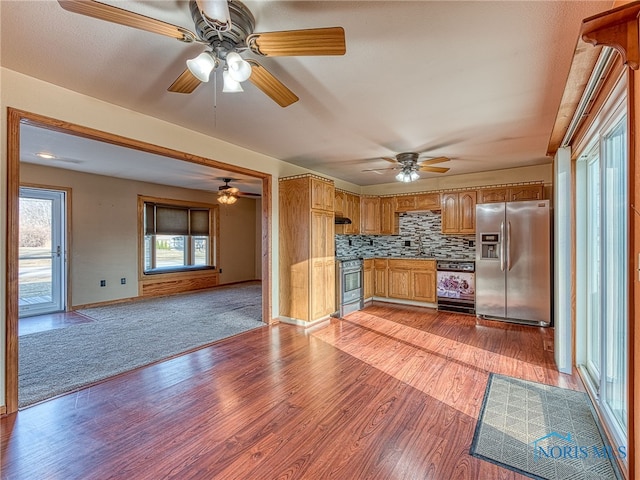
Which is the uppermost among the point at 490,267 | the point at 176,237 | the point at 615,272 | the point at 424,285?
the point at 176,237

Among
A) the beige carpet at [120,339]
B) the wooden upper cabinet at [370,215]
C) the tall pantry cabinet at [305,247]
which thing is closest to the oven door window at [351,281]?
the tall pantry cabinet at [305,247]

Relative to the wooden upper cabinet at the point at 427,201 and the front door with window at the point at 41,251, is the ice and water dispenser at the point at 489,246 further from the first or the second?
the front door with window at the point at 41,251

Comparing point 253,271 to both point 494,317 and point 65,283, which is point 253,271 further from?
point 494,317

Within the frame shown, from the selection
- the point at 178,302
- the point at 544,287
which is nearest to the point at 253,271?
the point at 178,302

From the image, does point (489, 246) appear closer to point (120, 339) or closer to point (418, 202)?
point (418, 202)

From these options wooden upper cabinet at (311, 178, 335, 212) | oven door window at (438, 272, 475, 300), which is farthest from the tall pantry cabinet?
oven door window at (438, 272, 475, 300)

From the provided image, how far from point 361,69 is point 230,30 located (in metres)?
0.95

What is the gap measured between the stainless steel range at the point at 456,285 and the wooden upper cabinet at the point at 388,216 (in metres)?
1.22

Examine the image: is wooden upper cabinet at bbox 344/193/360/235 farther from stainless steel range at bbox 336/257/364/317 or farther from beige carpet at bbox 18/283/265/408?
beige carpet at bbox 18/283/265/408

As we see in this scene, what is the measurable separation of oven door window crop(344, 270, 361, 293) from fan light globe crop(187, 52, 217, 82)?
395cm

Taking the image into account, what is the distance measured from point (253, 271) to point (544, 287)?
273 inches

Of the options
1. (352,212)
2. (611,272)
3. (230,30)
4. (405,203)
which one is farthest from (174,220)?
(611,272)

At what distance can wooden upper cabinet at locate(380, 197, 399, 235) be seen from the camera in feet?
20.4

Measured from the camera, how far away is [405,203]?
608 centimetres
